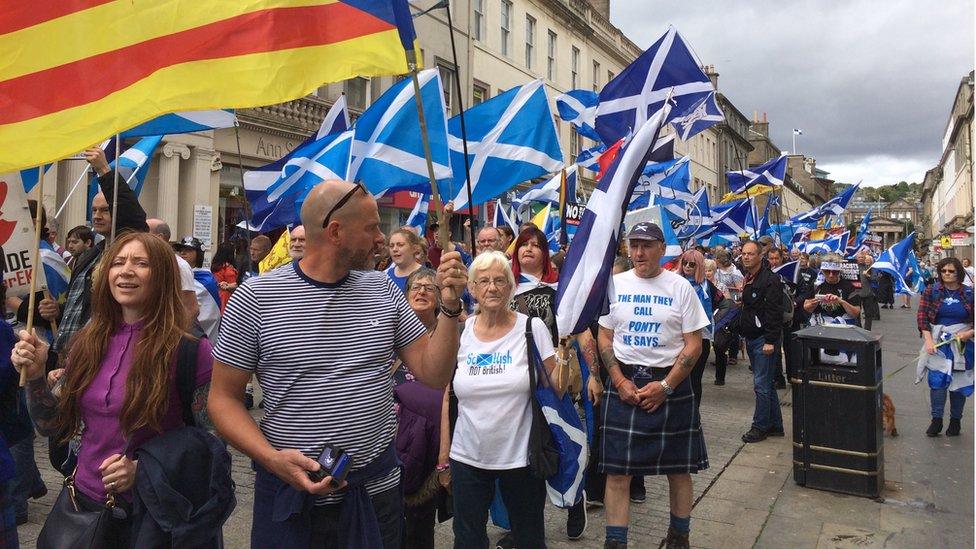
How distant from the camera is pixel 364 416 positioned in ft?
8.69

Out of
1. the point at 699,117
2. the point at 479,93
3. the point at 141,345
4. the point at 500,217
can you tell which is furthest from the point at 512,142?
the point at 479,93

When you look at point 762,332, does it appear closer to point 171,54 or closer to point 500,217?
point 500,217

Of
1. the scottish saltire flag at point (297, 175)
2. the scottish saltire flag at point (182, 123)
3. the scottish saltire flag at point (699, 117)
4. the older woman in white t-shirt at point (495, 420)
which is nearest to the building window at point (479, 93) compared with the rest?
the scottish saltire flag at point (297, 175)

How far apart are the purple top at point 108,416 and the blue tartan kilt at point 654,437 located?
8.09 feet

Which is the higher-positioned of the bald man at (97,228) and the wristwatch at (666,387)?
the bald man at (97,228)

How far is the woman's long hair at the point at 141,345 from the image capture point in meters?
2.69

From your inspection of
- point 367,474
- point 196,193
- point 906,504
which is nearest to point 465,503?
point 367,474

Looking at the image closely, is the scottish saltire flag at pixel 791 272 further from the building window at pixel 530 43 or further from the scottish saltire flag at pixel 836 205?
the building window at pixel 530 43

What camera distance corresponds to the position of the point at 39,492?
5.32 m

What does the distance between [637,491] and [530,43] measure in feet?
88.7

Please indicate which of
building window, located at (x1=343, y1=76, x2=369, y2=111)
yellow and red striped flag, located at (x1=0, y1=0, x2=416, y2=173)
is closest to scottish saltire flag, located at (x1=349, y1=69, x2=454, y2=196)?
yellow and red striped flag, located at (x1=0, y1=0, x2=416, y2=173)

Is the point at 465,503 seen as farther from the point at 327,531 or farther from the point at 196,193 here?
the point at 196,193

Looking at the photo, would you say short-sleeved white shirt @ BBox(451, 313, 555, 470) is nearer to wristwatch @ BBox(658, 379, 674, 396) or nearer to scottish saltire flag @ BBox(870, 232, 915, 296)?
wristwatch @ BBox(658, 379, 674, 396)

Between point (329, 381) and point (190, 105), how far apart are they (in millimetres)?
1467
